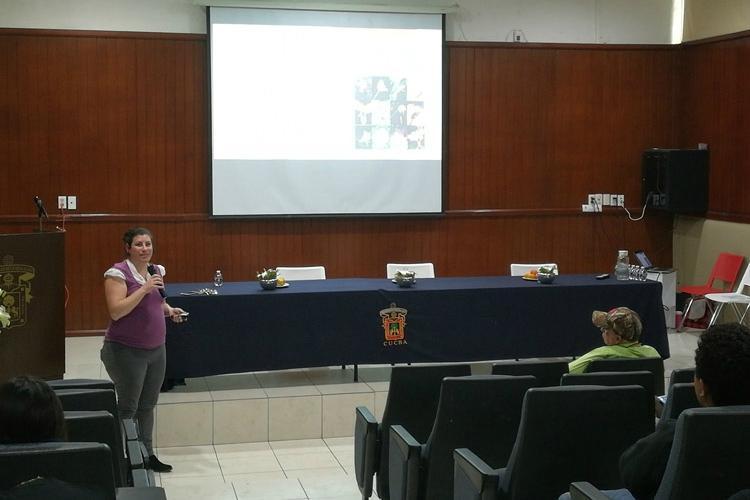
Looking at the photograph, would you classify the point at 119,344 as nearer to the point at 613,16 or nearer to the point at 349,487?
the point at 349,487

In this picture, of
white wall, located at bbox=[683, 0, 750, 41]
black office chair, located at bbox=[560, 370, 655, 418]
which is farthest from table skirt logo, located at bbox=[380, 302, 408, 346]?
white wall, located at bbox=[683, 0, 750, 41]

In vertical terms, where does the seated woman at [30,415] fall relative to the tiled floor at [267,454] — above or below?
above

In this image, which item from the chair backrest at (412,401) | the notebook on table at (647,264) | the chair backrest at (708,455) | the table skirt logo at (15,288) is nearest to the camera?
the chair backrest at (708,455)

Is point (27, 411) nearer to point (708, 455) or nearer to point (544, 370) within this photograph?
point (708, 455)

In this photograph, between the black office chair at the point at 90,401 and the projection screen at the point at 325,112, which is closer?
the black office chair at the point at 90,401

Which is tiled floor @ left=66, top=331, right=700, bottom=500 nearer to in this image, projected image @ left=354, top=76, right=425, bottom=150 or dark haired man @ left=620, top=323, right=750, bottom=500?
dark haired man @ left=620, top=323, right=750, bottom=500

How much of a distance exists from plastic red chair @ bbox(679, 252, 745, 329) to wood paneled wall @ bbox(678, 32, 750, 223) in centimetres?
39

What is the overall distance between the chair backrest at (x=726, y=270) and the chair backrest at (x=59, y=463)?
7921 millimetres

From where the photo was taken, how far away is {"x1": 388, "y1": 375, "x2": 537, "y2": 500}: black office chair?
156 inches

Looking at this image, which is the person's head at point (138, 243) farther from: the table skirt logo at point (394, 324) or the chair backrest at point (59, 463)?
the chair backrest at point (59, 463)

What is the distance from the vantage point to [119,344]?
17.8ft

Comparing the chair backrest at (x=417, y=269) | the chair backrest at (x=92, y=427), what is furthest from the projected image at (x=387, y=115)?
the chair backrest at (x=92, y=427)

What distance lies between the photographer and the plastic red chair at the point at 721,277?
31.0 ft

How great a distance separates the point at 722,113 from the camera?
32.1 feet
